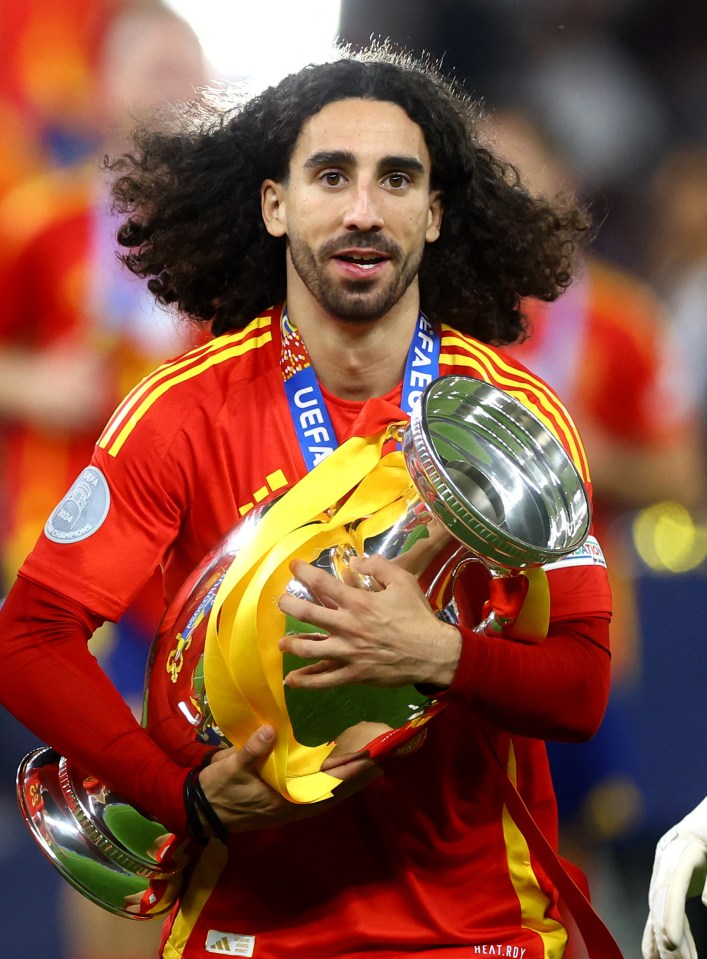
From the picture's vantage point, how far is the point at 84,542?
6.52ft

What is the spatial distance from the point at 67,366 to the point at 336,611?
1.64 meters

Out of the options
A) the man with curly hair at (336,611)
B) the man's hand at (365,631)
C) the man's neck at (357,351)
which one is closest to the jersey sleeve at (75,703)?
the man with curly hair at (336,611)

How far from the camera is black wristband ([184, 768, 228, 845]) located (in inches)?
72.4

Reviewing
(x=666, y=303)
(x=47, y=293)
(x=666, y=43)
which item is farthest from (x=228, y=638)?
(x=666, y=43)

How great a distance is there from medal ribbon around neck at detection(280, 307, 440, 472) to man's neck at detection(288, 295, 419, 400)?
0.02 m

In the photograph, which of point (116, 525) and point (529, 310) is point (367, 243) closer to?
point (116, 525)

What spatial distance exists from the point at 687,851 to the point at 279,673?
0.71 metres

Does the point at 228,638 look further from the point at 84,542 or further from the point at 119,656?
the point at 119,656

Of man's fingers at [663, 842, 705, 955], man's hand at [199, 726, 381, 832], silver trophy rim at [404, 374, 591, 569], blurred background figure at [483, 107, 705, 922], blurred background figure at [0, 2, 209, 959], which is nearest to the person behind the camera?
silver trophy rim at [404, 374, 591, 569]

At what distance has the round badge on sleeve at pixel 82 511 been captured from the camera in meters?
2.00

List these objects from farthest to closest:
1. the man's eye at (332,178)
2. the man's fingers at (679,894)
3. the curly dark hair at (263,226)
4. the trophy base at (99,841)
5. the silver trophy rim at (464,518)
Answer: the curly dark hair at (263,226), the man's eye at (332,178), the man's fingers at (679,894), the trophy base at (99,841), the silver trophy rim at (464,518)

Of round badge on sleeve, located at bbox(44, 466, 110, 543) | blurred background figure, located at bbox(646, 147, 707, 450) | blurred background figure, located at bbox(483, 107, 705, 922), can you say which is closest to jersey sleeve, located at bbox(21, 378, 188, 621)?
round badge on sleeve, located at bbox(44, 466, 110, 543)

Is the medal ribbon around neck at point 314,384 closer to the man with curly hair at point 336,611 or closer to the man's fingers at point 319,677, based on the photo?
the man with curly hair at point 336,611

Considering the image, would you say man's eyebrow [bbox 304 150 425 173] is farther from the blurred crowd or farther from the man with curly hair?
the blurred crowd
